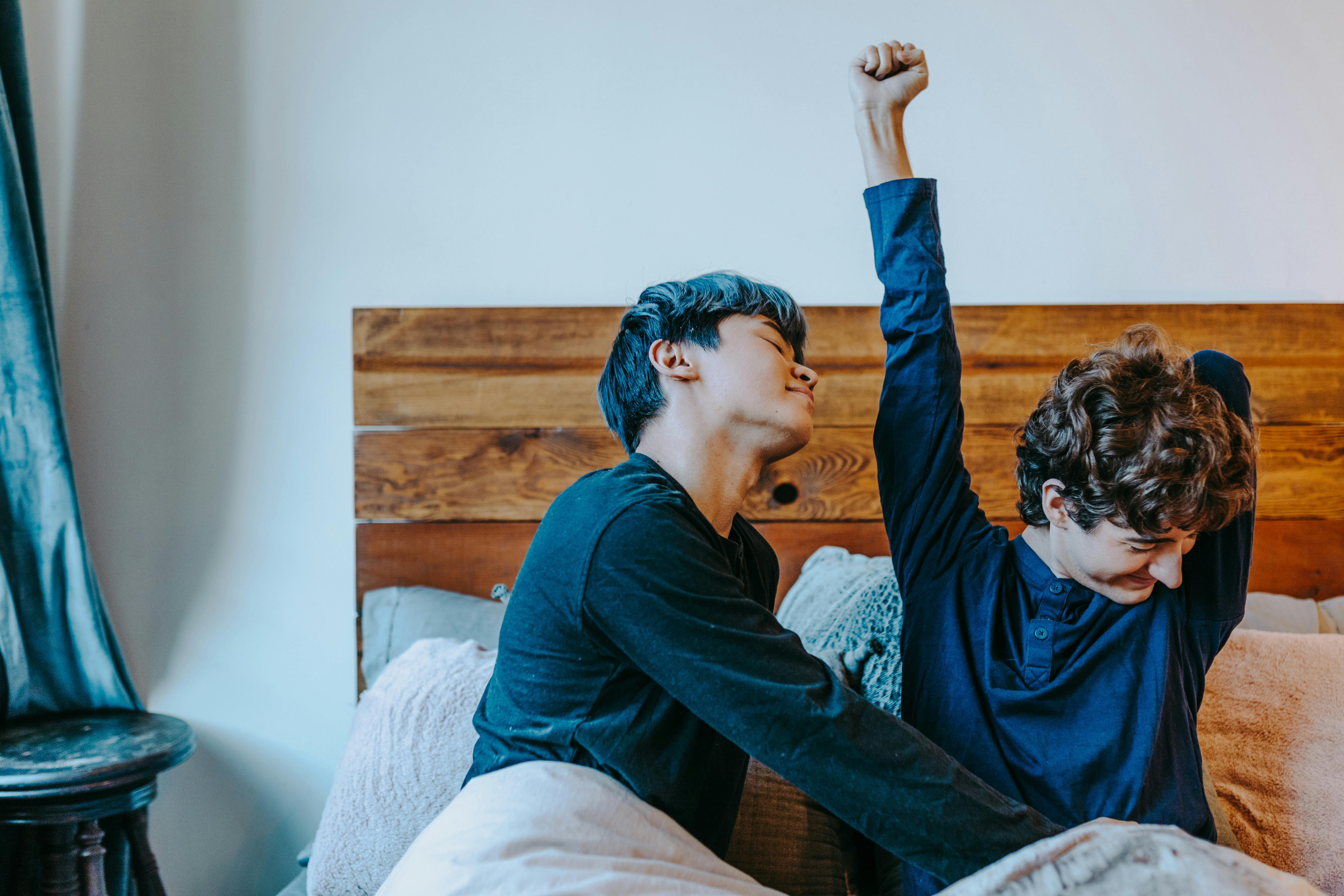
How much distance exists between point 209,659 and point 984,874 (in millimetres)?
1515

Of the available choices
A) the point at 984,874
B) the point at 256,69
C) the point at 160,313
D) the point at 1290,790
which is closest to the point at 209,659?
the point at 160,313

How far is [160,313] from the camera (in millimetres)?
1691

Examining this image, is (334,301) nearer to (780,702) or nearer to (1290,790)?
(780,702)

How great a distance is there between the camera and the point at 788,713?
737 millimetres

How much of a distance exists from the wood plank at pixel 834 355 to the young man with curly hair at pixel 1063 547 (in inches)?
24.3

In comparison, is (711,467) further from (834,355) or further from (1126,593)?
(834,355)

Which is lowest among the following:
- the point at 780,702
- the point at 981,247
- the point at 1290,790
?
the point at 1290,790

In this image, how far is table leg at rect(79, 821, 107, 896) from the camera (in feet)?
4.55

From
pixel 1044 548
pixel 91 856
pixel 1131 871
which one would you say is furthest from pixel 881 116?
pixel 91 856

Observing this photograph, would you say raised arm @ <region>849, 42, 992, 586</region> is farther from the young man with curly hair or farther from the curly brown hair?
the curly brown hair

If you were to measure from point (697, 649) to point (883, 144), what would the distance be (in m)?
0.67

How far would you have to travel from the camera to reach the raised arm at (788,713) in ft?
2.41

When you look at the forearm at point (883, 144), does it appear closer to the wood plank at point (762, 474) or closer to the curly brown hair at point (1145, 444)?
the curly brown hair at point (1145, 444)

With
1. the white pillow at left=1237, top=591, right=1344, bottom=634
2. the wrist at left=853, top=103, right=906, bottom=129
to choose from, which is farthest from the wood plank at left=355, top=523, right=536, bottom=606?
the white pillow at left=1237, top=591, right=1344, bottom=634
